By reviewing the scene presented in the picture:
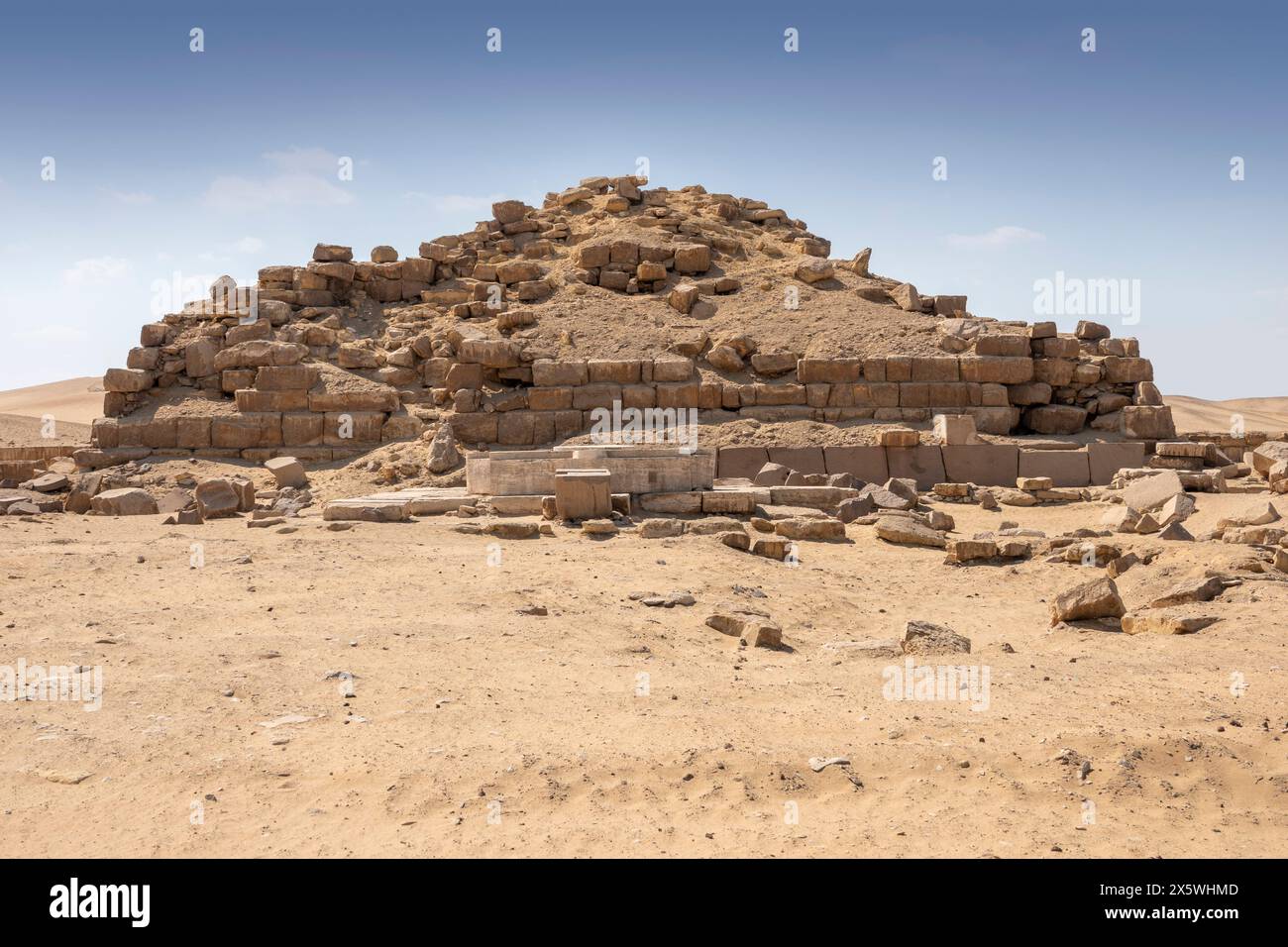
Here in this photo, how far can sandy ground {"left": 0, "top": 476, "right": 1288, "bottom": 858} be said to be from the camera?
418cm

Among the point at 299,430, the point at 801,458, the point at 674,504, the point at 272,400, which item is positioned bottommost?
the point at 674,504

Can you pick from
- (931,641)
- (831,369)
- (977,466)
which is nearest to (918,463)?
(977,466)

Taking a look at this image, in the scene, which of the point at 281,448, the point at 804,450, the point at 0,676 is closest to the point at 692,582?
the point at 0,676

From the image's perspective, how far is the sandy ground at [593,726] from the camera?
13.7 ft

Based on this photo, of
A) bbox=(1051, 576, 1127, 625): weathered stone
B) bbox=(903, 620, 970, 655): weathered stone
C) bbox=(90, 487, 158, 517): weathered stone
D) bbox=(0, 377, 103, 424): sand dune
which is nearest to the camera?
bbox=(903, 620, 970, 655): weathered stone

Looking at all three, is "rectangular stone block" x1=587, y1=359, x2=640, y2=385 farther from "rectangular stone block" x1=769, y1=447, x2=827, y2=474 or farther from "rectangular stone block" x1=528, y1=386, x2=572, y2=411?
"rectangular stone block" x1=769, y1=447, x2=827, y2=474

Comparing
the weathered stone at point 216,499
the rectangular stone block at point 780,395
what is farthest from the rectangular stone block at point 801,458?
the weathered stone at point 216,499

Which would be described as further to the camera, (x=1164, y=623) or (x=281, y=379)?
(x=281, y=379)

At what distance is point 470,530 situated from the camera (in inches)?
443

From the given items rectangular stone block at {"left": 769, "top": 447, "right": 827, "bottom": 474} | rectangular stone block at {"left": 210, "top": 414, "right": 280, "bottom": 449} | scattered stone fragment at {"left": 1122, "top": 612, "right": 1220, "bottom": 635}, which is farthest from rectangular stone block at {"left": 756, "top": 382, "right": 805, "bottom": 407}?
scattered stone fragment at {"left": 1122, "top": 612, "right": 1220, "bottom": 635}

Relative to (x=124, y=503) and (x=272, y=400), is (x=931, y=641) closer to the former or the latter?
(x=124, y=503)

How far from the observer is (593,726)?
17.3ft
